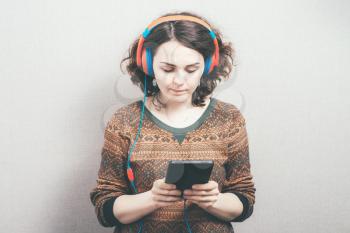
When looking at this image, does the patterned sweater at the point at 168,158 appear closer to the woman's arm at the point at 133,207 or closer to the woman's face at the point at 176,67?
the woman's arm at the point at 133,207

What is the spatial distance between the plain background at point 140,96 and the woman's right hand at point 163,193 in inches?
19.4

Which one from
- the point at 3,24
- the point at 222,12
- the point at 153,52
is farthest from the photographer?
the point at 222,12

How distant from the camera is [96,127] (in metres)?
1.37

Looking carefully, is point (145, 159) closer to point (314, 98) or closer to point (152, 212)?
point (152, 212)

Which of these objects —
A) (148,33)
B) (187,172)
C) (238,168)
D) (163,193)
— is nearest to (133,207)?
(163,193)

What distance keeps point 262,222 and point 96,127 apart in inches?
28.3

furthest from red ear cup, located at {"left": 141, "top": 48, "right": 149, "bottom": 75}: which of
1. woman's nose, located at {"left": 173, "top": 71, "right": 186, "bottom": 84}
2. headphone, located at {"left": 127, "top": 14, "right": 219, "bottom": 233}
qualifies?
woman's nose, located at {"left": 173, "top": 71, "right": 186, "bottom": 84}

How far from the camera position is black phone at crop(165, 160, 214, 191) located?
2.71ft

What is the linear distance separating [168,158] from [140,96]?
1.38 feet

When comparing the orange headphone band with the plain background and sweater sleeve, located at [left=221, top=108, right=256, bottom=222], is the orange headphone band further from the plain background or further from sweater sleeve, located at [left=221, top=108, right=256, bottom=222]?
the plain background

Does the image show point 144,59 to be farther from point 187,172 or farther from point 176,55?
point 187,172

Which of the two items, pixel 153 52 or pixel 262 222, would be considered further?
pixel 262 222

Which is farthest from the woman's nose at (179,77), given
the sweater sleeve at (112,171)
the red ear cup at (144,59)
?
the sweater sleeve at (112,171)

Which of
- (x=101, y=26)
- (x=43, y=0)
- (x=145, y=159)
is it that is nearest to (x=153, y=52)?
(x=145, y=159)
